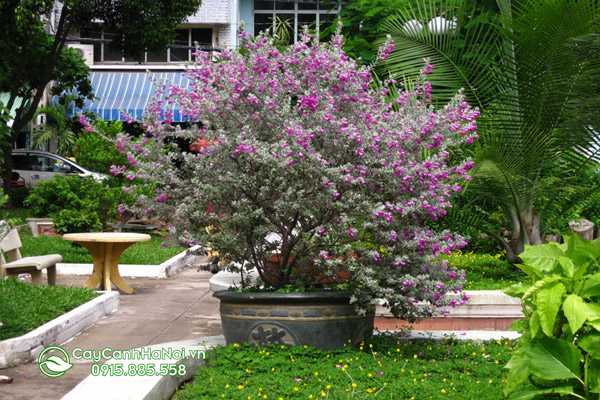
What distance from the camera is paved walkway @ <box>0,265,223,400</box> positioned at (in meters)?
5.67

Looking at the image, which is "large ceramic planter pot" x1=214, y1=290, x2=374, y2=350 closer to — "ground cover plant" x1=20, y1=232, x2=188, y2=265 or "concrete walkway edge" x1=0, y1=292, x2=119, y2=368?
"concrete walkway edge" x1=0, y1=292, x2=119, y2=368

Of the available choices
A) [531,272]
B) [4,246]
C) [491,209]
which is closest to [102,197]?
[4,246]

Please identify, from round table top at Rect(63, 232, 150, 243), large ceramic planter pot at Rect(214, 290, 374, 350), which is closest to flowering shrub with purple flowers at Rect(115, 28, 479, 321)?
large ceramic planter pot at Rect(214, 290, 374, 350)

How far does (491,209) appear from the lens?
12.5 meters

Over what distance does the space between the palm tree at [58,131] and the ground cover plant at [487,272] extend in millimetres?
22790

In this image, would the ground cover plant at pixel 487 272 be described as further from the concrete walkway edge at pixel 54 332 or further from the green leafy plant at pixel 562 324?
the green leafy plant at pixel 562 324

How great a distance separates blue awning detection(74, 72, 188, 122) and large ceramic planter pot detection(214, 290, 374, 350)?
2357 centimetres

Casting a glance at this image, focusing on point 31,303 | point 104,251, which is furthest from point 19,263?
point 31,303

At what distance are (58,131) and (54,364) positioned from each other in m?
26.9

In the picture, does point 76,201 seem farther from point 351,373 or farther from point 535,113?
point 351,373

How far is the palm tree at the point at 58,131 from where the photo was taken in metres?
30.4

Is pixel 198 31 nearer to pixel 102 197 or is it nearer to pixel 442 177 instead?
pixel 102 197

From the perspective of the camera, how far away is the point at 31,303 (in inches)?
302

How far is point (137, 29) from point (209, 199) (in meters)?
15.6
